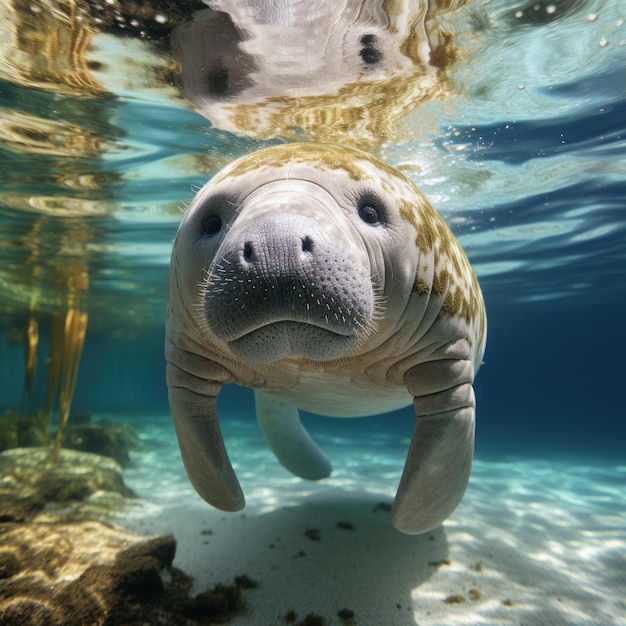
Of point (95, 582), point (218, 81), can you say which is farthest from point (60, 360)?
point (95, 582)

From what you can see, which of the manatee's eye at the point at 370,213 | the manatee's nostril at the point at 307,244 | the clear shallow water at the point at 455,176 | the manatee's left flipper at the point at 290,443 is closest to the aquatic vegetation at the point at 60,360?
the clear shallow water at the point at 455,176

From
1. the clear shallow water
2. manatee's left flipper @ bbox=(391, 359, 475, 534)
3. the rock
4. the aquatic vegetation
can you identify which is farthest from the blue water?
the rock

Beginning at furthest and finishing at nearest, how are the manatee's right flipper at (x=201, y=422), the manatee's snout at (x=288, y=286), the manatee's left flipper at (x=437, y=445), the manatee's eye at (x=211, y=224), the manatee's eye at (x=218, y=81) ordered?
the manatee's eye at (x=218, y=81) → the manatee's right flipper at (x=201, y=422) → the manatee's left flipper at (x=437, y=445) → the manatee's eye at (x=211, y=224) → the manatee's snout at (x=288, y=286)

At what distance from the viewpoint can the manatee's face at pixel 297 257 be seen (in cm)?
188

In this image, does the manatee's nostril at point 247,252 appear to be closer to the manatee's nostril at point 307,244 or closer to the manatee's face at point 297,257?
the manatee's face at point 297,257

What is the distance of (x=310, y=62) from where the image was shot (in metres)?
5.29

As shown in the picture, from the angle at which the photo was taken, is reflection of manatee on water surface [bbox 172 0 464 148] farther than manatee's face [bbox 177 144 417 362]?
Yes

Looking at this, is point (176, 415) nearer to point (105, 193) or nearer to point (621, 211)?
point (105, 193)

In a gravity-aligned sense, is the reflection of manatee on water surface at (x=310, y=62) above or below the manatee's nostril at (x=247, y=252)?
above

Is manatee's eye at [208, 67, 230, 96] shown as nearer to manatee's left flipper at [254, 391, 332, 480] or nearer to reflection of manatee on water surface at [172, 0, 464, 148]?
reflection of manatee on water surface at [172, 0, 464, 148]

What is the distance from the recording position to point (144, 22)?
4.53m

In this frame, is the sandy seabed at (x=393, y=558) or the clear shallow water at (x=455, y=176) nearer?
the sandy seabed at (x=393, y=558)

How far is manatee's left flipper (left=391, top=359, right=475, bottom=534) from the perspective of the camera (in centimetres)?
282

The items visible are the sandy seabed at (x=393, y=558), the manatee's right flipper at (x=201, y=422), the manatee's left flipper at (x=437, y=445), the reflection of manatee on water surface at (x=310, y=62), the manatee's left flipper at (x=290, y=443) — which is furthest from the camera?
the manatee's left flipper at (x=290, y=443)
